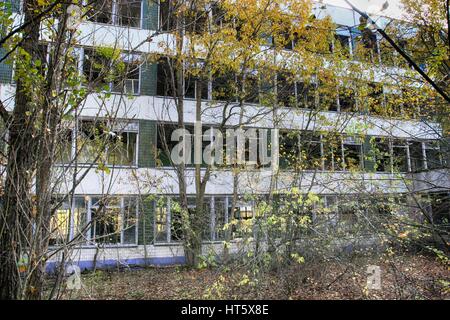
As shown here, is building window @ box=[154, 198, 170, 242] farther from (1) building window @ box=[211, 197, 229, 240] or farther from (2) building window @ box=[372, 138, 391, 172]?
(2) building window @ box=[372, 138, 391, 172]

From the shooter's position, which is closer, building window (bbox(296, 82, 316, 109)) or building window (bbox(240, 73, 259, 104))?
building window (bbox(240, 73, 259, 104))

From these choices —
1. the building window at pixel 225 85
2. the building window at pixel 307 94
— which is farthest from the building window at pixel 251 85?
the building window at pixel 307 94

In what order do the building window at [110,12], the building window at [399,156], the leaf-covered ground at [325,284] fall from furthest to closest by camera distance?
the building window at [399,156] < the leaf-covered ground at [325,284] < the building window at [110,12]

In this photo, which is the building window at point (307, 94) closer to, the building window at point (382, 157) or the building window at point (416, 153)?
the building window at point (382, 157)

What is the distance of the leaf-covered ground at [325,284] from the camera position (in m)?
7.14

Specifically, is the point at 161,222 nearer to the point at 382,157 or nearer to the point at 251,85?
the point at 251,85

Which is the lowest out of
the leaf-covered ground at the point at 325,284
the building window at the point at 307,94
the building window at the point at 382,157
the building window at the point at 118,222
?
the leaf-covered ground at the point at 325,284

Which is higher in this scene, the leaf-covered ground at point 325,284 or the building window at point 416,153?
the building window at point 416,153

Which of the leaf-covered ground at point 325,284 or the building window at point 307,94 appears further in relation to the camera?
the building window at point 307,94

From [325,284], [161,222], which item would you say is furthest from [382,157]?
[161,222]

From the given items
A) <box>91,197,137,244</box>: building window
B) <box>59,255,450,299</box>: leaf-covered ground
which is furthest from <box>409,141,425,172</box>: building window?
<box>91,197,137,244</box>: building window

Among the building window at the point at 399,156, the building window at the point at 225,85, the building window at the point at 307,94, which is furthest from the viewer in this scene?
the building window at the point at 307,94

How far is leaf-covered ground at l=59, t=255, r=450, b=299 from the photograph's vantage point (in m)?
7.14
